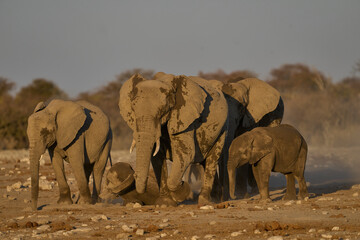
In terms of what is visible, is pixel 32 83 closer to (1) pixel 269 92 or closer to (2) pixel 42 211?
(1) pixel 269 92

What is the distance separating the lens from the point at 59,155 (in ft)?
37.4

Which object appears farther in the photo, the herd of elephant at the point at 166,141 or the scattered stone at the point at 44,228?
the herd of elephant at the point at 166,141

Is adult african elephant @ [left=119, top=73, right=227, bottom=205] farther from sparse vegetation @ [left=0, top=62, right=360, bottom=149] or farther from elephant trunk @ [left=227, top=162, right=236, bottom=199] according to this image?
sparse vegetation @ [left=0, top=62, right=360, bottom=149]

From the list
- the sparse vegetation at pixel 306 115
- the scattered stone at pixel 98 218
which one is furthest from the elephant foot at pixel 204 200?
the sparse vegetation at pixel 306 115

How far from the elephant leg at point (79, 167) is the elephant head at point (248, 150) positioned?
233cm

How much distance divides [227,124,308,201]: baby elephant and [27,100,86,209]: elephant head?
250 centimetres

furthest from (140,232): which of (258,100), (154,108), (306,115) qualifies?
(306,115)

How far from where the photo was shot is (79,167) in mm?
11266

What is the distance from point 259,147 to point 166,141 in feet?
4.66

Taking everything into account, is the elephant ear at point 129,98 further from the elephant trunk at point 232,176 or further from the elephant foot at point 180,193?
the elephant trunk at point 232,176

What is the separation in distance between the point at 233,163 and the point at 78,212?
96.5 inches

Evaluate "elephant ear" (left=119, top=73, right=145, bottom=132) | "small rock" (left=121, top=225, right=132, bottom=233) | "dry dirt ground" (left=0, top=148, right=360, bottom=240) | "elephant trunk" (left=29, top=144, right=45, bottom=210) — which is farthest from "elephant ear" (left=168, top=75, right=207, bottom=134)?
"small rock" (left=121, top=225, right=132, bottom=233)

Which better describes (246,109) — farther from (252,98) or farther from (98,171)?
(98,171)

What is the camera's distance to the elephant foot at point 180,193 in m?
10.9
